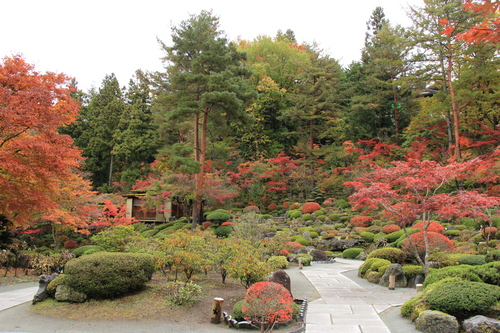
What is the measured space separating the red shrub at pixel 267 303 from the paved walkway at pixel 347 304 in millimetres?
761

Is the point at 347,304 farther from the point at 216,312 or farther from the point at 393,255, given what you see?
the point at 393,255

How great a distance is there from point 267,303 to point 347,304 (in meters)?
2.84

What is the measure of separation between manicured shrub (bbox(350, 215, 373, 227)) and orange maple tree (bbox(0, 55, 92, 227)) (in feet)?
46.1

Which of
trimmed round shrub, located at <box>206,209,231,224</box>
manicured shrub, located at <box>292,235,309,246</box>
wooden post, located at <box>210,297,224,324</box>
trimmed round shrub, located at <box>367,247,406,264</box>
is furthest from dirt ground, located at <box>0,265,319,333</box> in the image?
trimmed round shrub, located at <box>206,209,231,224</box>

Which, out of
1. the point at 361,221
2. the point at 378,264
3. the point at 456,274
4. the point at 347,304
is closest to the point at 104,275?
the point at 347,304

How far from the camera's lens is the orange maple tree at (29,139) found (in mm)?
8070

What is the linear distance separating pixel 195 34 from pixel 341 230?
43.2 feet

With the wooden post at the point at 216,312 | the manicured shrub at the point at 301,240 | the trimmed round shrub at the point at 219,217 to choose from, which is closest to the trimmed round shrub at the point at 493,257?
the wooden post at the point at 216,312

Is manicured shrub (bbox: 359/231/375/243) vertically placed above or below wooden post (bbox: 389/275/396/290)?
above

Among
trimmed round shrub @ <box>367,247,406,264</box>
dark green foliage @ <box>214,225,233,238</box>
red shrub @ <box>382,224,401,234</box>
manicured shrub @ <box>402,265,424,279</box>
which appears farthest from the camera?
dark green foliage @ <box>214,225,233,238</box>

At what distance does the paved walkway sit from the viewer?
5.96 metres

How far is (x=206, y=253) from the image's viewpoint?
831cm

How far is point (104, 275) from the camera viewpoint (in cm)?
718

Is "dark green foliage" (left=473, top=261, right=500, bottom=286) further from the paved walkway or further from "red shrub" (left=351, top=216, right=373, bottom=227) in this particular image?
"red shrub" (left=351, top=216, right=373, bottom=227)
